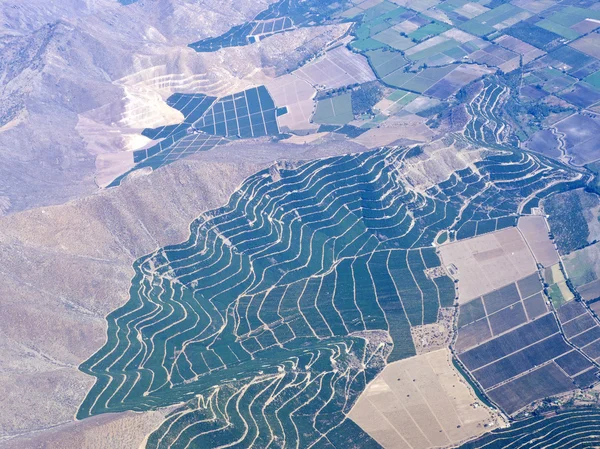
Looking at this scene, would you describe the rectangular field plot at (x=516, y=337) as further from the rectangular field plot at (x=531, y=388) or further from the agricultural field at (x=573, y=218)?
the agricultural field at (x=573, y=218)

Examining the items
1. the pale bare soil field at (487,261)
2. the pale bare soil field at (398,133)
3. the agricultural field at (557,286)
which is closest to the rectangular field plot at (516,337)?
the pale bare soil field at (487,261)

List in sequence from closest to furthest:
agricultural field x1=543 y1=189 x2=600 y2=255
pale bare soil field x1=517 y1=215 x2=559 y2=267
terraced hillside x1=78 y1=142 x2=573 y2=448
Result: terraced hillside x1=78 y1=142 x2=573 y2=448 < pale bare soil field x1=517 y1=215 x2=559 y2=267 < agricultural field x1=543 y1=189 x2=600 y2=255

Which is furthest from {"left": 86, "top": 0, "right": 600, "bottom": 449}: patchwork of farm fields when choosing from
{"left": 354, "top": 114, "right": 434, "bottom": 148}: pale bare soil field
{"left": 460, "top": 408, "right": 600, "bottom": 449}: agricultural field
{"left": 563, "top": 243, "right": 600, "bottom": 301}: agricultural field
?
{"left": 354, "top": 114, "right": 434, "bottom": 148}: pale bare soil field

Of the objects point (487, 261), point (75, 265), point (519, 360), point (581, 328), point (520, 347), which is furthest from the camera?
point (487, 261)

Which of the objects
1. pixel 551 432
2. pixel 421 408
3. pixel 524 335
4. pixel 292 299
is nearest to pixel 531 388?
pixel 551 432

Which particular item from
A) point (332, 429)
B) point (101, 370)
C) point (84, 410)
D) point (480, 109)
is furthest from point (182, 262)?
point (480, 109)

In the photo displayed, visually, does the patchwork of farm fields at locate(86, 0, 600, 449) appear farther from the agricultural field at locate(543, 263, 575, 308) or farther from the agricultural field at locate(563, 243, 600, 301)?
the agricultural field at locate(563, 243, 600, 301)

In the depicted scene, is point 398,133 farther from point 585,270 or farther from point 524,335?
point 524,335

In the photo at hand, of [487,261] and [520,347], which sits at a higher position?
[487,261]
